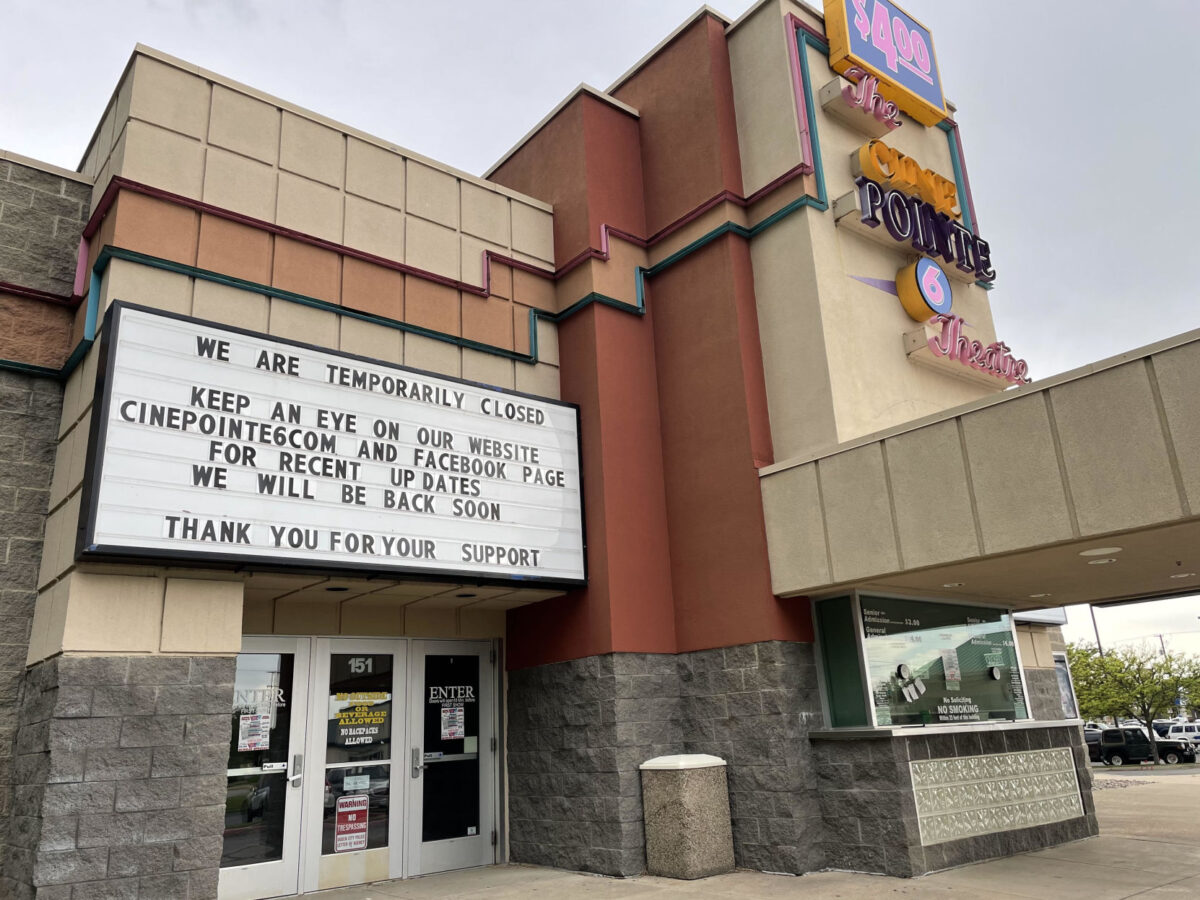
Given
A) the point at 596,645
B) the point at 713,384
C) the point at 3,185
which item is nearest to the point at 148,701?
the point at 596,645

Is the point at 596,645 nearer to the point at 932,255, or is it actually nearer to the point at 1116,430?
the point at 1116,430

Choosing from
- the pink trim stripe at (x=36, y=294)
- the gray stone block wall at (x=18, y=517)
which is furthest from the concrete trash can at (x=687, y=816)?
the pink trim stripe at (x=36, y=294)

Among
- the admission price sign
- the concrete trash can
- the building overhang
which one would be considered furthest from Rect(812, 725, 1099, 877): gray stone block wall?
the admission price sign

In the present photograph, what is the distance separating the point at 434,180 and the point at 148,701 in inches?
283

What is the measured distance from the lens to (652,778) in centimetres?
991

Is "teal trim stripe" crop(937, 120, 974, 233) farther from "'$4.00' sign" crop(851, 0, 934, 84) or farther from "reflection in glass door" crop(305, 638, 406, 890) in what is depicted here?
"reflection in glass door" crop(305, 638, 406, 890)

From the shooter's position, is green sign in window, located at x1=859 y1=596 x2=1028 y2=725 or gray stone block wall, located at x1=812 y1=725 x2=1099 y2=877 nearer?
gray stone block wall, located at x1=812 y1=725 x2=1099 y2=877

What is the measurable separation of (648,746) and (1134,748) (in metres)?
30.4

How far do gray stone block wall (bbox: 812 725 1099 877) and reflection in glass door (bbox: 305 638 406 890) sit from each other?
497cm

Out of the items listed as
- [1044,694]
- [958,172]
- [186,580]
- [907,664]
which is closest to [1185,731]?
[1044,694]

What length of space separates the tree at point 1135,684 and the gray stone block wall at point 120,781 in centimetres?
4607

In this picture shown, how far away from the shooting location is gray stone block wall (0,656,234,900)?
7.25 meters

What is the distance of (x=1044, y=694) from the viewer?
15469 millimetres

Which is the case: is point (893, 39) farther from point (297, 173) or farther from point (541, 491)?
point (297, 173)
